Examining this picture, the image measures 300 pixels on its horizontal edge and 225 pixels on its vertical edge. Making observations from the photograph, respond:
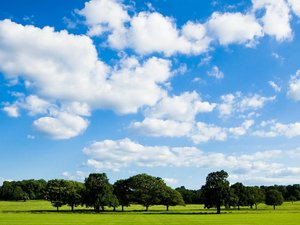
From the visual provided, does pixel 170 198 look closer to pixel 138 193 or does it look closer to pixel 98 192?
pixel 138 193

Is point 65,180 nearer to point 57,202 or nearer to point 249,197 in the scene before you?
point 57,202

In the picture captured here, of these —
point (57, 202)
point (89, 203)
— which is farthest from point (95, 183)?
A: point (57, 202)

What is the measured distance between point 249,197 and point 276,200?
16.6 metres

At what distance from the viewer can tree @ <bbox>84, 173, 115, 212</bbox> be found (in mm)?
136250

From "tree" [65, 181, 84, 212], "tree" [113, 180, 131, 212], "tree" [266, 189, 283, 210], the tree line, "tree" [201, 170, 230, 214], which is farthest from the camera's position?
"tree" [266, 189, 283, 210]

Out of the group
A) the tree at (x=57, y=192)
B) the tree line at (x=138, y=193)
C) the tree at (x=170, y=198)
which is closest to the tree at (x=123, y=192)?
the tree line at (x=138, y=193)

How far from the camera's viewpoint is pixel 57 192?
152375 millimetres

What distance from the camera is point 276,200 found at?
175125mm

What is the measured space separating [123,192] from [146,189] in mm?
8678

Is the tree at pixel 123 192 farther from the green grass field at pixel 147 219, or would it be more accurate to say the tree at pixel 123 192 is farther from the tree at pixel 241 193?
the green grass field at pixel 147 219

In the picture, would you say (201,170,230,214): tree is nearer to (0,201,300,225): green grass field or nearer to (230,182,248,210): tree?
(0,201,300,225): green grass field

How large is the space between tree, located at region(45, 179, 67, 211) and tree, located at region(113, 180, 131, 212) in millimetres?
19383

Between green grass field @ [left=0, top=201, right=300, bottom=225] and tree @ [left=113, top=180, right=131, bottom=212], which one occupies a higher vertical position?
tree @ [left=113, top=180, right=131, bottom=212]

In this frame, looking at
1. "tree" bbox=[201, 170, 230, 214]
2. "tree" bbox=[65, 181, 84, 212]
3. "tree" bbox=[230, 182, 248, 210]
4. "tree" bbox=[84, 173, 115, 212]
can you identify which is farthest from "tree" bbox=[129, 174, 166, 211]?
"tree" bbox=[201, 170, 230, 214]
